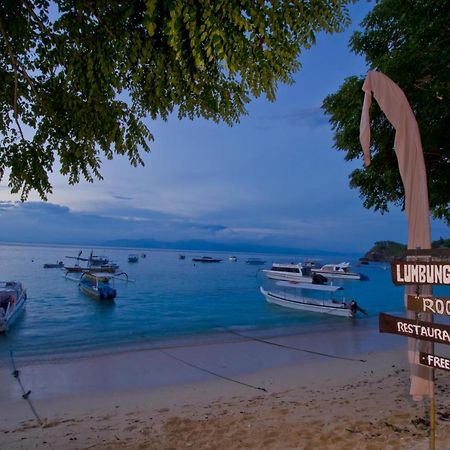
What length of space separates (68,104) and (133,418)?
6.74 m

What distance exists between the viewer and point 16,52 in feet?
16.4

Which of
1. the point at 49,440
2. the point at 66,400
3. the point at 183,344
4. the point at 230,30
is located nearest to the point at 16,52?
the point at 230,30

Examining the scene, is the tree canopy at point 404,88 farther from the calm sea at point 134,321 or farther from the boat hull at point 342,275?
the boat hull at point 342,275

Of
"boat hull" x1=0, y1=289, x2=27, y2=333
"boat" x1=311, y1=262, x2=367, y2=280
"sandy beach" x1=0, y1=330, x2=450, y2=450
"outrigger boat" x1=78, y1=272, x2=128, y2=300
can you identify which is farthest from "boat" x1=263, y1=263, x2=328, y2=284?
"sandy beach" x1=0, y1=330, x2=450, y2=450

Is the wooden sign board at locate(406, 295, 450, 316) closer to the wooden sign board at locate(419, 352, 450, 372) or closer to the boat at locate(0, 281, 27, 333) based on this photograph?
the wooden sign board at locate(419, 352, 450, 372)

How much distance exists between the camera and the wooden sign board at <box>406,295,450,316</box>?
12.1ft

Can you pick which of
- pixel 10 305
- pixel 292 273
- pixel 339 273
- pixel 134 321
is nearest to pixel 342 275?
pixel 339 273

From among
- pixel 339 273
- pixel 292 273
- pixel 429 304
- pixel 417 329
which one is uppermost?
pixel 429 304

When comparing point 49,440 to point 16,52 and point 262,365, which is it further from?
point 262,365

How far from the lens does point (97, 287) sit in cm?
3775

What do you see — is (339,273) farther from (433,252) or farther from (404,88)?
(433,252)

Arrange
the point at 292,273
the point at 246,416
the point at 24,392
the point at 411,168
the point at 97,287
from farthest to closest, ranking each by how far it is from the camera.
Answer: the point at 292,273 < the point at 97,287 < the point at 24,392 < the point at 246,416 < the point at 411,168

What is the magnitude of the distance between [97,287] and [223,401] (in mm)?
31298

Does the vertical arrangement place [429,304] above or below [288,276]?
above
